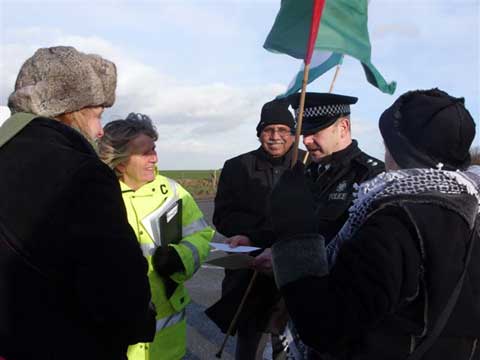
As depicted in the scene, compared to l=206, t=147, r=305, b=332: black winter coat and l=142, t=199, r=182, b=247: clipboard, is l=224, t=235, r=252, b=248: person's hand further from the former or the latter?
l=142, t=199, r=182, b=247: clipboard

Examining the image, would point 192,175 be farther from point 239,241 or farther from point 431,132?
point 431,132

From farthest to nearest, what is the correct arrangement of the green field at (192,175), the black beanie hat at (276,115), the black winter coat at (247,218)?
the green field at (192,175), the black beanie hat at (276,115), the black winter coat at (247,218)

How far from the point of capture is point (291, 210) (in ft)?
5.72

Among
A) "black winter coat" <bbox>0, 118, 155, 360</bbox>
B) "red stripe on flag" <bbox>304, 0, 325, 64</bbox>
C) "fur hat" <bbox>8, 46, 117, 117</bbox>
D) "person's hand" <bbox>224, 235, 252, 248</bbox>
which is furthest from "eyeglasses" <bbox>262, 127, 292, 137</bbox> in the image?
"black winter coat" <bbox>0, 118, 155, 360</bbox>

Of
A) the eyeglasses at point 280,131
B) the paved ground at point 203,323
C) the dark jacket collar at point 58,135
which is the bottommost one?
the paved ground at point 203,323

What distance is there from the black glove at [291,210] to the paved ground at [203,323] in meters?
3.49

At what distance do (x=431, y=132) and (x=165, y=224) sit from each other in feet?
5.67

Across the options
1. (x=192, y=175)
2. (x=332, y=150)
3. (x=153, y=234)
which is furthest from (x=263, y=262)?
(x=192, y=175)

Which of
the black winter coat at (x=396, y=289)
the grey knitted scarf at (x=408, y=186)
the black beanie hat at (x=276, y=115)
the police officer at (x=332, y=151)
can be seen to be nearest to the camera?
the black winter coat at (x=396, y=289)

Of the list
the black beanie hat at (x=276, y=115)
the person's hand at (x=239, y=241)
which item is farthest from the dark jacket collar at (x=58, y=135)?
the black beanie hat at (x=276, y=115)

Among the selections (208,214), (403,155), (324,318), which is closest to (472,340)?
(324,318)

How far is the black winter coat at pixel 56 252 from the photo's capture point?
1.67 meters

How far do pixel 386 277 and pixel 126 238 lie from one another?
2.71ft

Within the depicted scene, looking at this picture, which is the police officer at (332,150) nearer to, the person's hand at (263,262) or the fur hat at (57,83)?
the person's hand at (263,262)
